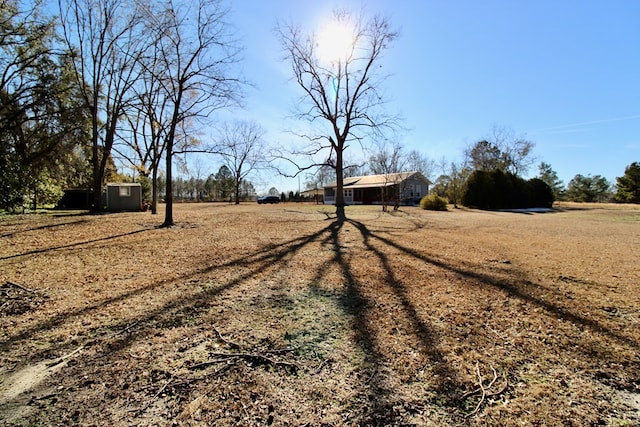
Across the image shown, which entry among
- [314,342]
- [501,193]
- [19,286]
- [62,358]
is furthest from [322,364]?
[501,193]

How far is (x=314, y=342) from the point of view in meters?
2.71

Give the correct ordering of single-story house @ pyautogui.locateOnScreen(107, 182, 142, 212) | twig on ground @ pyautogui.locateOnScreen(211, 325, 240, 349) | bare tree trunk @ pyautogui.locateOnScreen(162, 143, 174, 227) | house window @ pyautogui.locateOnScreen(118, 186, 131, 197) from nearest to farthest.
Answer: twig on ground @ pyautogui.locateOnScreen(211, 325, 240, 349) → bare tree trunk @ pyautogui.locateOnScreen(162, 143, 174, 227) → single-story house @ pyautogui.locateOnScreen(107, 182, 142, 212) → house window @ pyautogui.locateOnScreen(118, 186, 131, 197)

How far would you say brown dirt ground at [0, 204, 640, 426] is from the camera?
75.1 inches

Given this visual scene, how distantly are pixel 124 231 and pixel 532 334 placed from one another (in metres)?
10.1

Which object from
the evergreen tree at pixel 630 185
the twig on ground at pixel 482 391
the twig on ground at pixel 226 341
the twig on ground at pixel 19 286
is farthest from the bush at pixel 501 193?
the twig on ground at pixel 19 286

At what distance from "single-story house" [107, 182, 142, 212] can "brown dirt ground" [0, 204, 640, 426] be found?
12935 mm

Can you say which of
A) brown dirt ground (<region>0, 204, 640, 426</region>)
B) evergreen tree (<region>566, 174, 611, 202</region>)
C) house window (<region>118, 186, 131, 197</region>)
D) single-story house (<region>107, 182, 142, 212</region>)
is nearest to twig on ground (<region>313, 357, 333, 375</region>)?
brown dirt ground (<region>0, 204, 640, 426</region>)

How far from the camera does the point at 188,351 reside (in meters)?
2.54

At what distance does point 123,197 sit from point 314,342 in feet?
61.7

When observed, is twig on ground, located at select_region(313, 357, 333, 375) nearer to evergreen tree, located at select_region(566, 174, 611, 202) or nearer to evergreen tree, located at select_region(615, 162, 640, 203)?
evergreen tree, located at select_region(615, 162, 640, 203)

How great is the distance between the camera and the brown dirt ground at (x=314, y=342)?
1907 mm

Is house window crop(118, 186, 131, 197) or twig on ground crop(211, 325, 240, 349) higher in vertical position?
house window crop(118, 186, 131, 197)

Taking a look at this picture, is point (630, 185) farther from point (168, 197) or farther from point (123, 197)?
point (123, 197)

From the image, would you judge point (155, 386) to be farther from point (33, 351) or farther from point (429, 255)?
point (429, 255)
